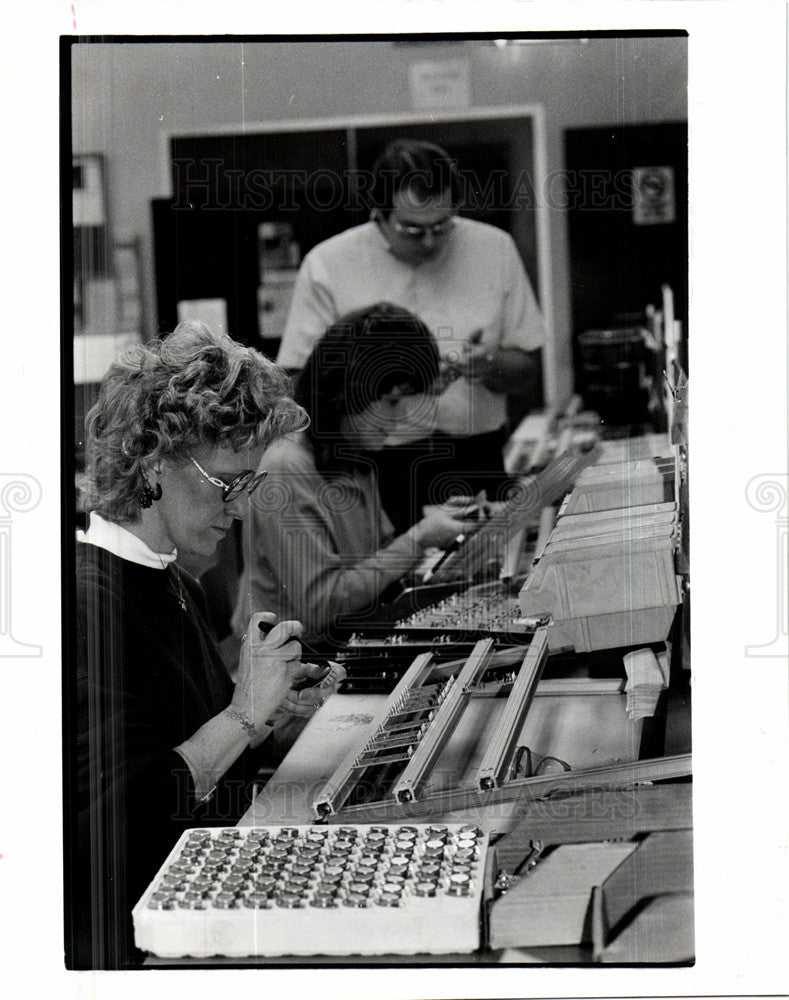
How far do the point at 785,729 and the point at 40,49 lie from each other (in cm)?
222

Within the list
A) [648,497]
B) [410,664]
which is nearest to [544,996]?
[410,664]

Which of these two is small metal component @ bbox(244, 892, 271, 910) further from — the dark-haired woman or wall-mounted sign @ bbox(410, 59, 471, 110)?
wall-mounted sign @ bbox(410, 59, 471, 110)

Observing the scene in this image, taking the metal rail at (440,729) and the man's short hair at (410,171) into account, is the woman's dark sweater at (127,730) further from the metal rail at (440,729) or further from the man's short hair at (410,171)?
the man's short hair at (410,171)

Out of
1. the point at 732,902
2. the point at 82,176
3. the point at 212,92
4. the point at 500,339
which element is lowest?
the point at 732,902

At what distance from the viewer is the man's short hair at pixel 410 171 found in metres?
2.73

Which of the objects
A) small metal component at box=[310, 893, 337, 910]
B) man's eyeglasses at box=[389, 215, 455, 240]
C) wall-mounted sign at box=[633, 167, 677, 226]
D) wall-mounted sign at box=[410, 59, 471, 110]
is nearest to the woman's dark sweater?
small metal component at box=[310, 893, 337, 910]

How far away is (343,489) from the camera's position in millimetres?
2779

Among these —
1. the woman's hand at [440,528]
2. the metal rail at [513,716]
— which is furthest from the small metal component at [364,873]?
the woman's hand at [440,528]

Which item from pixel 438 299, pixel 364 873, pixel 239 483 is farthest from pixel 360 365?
pixel 364 873

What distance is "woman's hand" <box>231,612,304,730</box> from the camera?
2.74m

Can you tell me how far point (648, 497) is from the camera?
9.03ft

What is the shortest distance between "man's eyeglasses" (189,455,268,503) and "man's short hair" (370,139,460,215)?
656 mm

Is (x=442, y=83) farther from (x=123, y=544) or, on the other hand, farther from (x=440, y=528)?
(x=123, y=544)

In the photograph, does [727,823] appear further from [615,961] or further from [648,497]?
[648,497]
